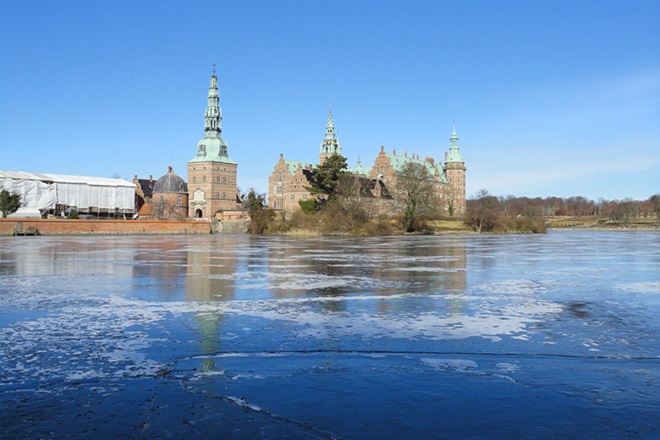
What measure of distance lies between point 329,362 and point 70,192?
76.7 metres

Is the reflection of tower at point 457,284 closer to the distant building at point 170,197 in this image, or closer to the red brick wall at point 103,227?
the red brick wall at point 103,227

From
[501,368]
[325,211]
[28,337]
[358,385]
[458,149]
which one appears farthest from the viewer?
[458,149]

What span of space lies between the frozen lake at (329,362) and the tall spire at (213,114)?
8728 cm

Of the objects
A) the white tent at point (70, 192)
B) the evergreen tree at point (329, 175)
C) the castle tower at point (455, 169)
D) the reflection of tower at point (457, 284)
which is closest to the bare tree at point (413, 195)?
the evergreen tree at point (329, 175)

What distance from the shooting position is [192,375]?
5.44 meters

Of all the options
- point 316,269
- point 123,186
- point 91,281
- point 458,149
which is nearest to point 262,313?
point 91,281

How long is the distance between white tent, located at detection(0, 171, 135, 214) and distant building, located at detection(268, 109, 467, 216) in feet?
81.3

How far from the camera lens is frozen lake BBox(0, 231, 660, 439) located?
14.1 ft

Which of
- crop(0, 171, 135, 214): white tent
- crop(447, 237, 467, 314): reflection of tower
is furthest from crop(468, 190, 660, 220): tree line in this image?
crop(447, 237, 467, 314): reflection of tower

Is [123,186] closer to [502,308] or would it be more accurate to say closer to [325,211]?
[325,211]

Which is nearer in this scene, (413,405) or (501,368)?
(413,405)

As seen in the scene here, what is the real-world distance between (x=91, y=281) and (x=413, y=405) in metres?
10.7

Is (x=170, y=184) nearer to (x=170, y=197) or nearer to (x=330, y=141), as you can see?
(x=170, y=197)

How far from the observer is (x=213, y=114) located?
9662cm
